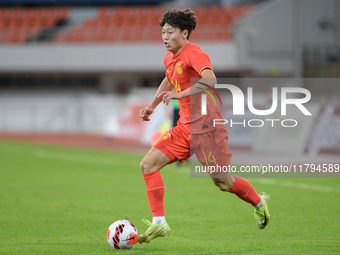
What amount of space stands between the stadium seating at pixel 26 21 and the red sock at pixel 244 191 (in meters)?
26.0

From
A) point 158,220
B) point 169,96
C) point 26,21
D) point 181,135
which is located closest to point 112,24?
point 26,21

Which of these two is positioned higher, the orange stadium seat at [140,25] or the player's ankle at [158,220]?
the orange stadium seat at [140,25]

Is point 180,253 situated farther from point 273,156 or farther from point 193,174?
Result: point 273,156

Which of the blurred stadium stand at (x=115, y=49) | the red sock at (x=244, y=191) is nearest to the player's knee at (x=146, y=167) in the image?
the red sock at (x=244, y=191)

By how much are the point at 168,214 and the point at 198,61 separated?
265 cm

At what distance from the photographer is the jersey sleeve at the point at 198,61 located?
432 cm

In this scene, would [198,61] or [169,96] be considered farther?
[198,61]

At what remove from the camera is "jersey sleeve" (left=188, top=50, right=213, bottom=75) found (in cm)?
432

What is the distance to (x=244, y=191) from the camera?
4.85m

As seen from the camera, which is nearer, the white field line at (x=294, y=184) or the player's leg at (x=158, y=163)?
the player's leg at (x=158, y=163)

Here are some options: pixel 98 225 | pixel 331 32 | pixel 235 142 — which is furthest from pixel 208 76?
pixel 331 32

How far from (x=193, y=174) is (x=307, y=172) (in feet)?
8.73

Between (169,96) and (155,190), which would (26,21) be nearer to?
(155,190)

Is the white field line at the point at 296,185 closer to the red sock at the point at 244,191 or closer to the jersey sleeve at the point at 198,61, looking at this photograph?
the red sock at the point at 244,191
